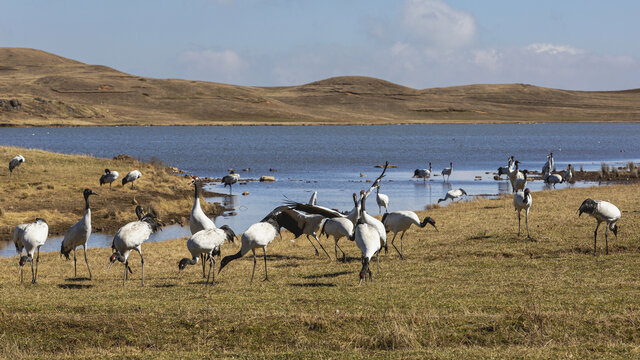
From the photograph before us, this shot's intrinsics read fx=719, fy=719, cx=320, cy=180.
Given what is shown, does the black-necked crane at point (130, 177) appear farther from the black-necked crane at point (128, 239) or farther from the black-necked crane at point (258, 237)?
the black-necked crane at point (258, 237)

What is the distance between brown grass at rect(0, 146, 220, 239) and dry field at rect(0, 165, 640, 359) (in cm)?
1050

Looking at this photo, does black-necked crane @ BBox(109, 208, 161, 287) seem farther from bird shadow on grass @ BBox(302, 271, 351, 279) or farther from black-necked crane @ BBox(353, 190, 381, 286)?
black-necked crane @ BBox(353, 190, 381, 286)

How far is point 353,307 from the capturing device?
12.9 metres

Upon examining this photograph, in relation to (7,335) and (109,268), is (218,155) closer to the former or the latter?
(109,268)

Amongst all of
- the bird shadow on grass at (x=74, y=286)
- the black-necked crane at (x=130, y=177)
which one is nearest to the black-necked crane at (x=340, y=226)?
the bird shadow on grass at (x=74, y=286)

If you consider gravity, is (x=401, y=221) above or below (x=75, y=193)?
above

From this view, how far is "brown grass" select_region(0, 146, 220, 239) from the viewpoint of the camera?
30125mm

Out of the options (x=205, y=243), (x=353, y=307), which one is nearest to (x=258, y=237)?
(x=205, y=243)

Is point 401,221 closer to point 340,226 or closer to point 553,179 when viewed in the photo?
point 340,226

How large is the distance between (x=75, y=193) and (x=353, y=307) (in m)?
25.2

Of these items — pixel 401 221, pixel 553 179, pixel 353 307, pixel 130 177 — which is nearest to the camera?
pixel 353 307

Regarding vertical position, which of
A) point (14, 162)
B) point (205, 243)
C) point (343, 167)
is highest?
point (14, 162)

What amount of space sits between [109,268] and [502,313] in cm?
1078

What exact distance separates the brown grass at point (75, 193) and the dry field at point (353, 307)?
34.5 ft
